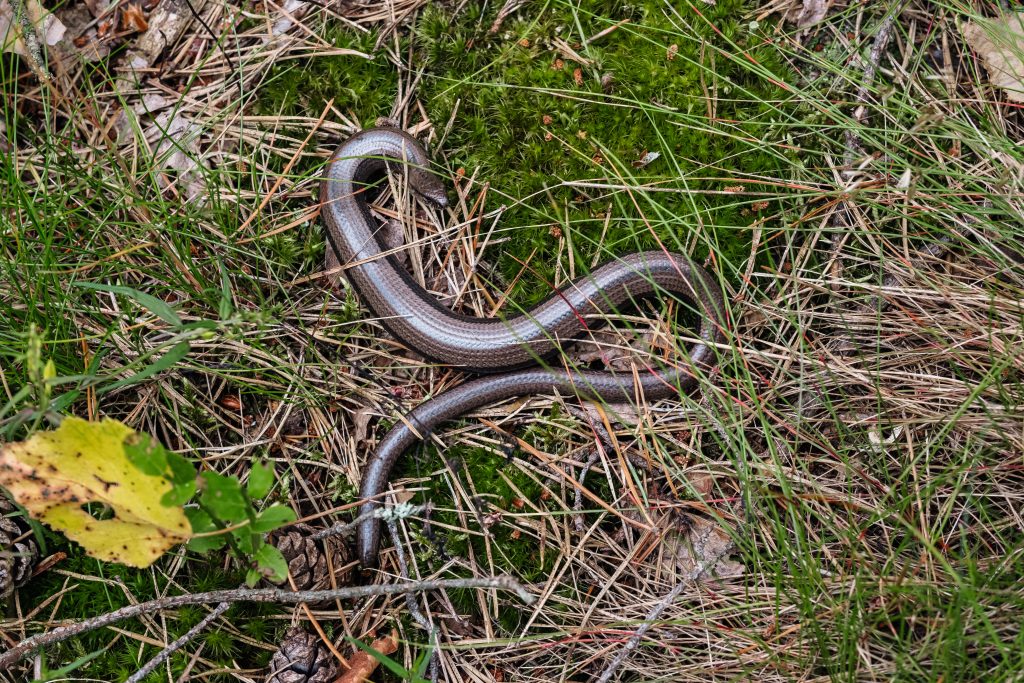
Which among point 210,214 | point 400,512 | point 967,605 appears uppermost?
point 210,214

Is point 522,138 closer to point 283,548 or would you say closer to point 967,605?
point 283,548

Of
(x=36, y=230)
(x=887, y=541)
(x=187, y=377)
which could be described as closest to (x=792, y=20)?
(x=887, y=541)

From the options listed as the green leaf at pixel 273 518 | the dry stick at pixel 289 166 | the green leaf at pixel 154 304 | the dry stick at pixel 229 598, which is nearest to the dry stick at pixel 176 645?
the dry stick at pixel 229 598

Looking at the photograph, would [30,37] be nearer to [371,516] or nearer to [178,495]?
[178,495]

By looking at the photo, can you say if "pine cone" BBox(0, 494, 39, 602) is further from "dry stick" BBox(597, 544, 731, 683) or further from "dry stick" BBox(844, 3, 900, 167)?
"dry stick" BBox(844, 3, 900, 167)

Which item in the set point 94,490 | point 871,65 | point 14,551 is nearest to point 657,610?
point 94,490

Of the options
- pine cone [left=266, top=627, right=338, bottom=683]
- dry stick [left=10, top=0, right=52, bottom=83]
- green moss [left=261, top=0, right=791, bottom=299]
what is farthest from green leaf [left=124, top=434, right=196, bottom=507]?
green moss [left=261, top=0, right=791, bottom=299]
